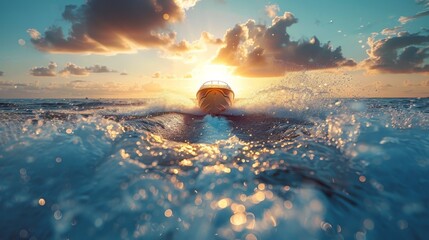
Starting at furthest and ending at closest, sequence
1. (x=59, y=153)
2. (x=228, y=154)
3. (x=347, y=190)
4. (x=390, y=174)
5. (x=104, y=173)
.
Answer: (x=228, y=154) → (x=59, y=153) → (x=104, y=173) → (x=390, y=174) → (x=347, y=190)

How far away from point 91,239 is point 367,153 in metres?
4.36

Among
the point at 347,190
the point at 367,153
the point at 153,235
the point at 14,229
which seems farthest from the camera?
the point at 367,153

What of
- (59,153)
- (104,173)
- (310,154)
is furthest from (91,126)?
(310,154)

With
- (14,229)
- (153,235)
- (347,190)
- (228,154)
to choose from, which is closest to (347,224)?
(347,190)

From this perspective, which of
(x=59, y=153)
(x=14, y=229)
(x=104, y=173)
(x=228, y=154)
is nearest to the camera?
(x=14, y=229)

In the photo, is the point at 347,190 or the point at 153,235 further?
the point at 347,190

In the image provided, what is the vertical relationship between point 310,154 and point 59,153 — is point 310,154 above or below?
below

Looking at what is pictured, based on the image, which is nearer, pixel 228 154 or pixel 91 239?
pixel 91 239

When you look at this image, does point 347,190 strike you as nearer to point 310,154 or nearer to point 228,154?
point 310,154

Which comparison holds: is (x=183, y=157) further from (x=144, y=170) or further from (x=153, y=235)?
(x=153, y=235)

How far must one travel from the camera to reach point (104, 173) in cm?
379

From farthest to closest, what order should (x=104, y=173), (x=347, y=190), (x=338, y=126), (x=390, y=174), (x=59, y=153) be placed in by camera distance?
(x=338, y=126) → (x=59, y=153) → (x=104, y=173) → (x=390, y=174) → (x=347, y=190)

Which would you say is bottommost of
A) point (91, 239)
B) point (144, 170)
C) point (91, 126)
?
point (91, 239)

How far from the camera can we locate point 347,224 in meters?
2.65
